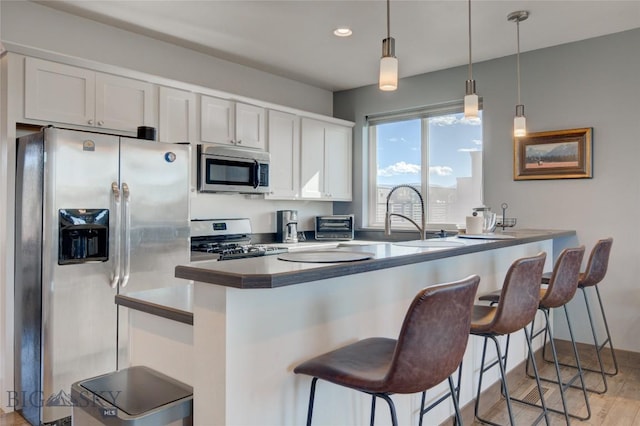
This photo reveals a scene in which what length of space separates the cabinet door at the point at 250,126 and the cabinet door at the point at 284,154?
0.31 ft

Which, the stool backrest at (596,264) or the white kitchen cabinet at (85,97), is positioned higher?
the white kitchen cabinet at (85,97)

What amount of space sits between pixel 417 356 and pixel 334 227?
3.59 m

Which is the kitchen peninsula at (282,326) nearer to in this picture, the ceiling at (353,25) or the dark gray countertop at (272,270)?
the dark gray countertop at (272,270)

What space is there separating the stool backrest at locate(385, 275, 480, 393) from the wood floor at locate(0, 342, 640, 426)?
126 cm

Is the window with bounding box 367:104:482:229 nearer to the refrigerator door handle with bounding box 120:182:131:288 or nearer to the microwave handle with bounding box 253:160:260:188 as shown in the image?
the microwave handle with bounding box 253:160:260:188

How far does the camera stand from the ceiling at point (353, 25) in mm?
3068

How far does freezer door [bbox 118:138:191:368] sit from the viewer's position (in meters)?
2.82

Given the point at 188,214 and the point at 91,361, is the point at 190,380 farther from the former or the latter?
the point at 188,214

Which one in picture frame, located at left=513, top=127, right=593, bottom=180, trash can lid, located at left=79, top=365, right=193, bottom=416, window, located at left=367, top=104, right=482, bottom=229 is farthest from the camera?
window, located at left=367, top=104, right=482, bottom=229

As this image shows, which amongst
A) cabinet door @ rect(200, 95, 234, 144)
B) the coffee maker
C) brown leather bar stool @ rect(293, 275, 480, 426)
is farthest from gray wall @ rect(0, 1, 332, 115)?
brown leather bar stool @ rect(293, 275, 480, 426)

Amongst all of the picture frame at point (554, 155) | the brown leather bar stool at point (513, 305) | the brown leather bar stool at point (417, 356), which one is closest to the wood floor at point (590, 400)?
the brown leather bar stool at point (513, 305)

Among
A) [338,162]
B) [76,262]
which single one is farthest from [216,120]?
[76,262]

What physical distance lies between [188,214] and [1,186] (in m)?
1.12

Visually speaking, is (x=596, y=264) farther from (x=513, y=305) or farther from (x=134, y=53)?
(x=134, y=53)
